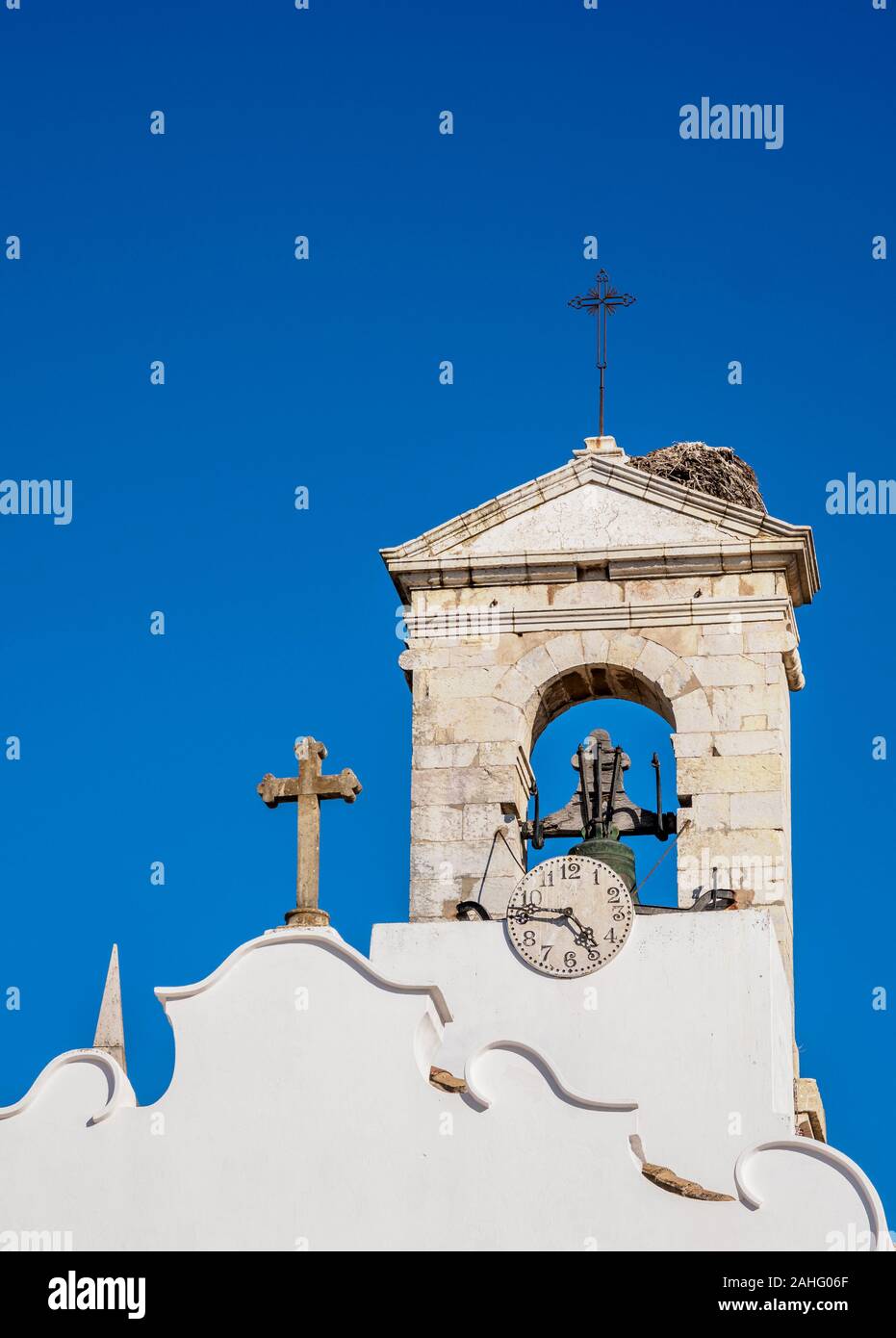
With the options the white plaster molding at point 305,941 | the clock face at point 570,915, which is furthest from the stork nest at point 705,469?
the white plaster molding at point 305,941

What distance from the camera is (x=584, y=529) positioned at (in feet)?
64.9

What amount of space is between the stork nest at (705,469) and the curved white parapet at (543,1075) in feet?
25.0

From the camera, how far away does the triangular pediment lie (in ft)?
64.0

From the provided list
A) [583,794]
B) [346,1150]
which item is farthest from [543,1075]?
[583,794]

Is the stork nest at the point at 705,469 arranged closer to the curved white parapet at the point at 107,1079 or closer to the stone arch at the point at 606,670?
the stone arch at the point at 606,670

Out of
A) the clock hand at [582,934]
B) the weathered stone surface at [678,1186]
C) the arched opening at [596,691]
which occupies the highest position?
the arched opening at [596,691]

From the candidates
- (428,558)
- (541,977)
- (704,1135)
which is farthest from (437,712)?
(704,1135)

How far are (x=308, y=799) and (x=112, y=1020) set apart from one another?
6.02m

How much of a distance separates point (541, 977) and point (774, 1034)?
1.41 m

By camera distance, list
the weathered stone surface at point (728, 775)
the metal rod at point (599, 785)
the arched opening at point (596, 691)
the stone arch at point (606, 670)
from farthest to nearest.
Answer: the arched opening at point (596, 691) → the stone arch at point (606, 670) → the weathered stone surface at point (728, 775) → the metal rod at point (599, 785)

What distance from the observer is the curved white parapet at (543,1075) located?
590 inches

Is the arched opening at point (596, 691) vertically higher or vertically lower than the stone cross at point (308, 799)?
higher

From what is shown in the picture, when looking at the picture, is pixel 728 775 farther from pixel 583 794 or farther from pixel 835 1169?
pixel 835 1169

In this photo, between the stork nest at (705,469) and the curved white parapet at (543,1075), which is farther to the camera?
the stork nest at (705,469)
